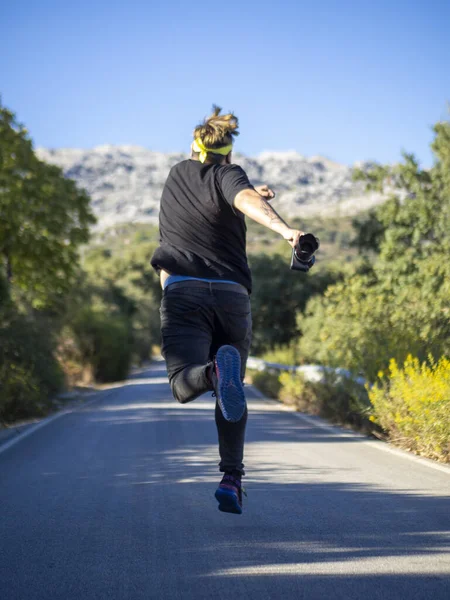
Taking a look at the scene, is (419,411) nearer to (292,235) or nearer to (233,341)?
(233,341)

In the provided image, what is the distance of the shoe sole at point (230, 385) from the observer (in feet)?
13.7

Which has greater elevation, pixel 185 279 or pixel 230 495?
pixel 185 279

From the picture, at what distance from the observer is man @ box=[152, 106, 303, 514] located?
14.7 ft

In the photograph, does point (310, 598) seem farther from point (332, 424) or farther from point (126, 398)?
point (126, 398)

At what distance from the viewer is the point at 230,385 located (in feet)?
13.7

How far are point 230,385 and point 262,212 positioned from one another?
93cm

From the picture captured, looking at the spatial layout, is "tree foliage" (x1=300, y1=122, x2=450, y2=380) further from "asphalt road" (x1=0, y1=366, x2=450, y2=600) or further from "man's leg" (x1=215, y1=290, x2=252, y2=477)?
"man's leg" (x1=215, y1=290, x2=252, y2=477)

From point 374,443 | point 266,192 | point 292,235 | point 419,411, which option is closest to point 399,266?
point 374,443

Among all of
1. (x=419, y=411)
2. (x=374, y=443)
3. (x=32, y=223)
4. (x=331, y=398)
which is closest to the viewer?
(x=419, y=411)

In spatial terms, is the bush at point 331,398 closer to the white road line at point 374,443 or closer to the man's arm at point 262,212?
the white road line at point 374,443

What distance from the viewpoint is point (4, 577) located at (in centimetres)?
372

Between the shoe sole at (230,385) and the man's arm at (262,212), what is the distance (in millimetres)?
765

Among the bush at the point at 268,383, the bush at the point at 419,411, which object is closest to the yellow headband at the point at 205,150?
the bush at the point at 419,411

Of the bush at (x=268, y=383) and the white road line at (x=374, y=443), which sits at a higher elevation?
the bush at (x=268, y=383)
